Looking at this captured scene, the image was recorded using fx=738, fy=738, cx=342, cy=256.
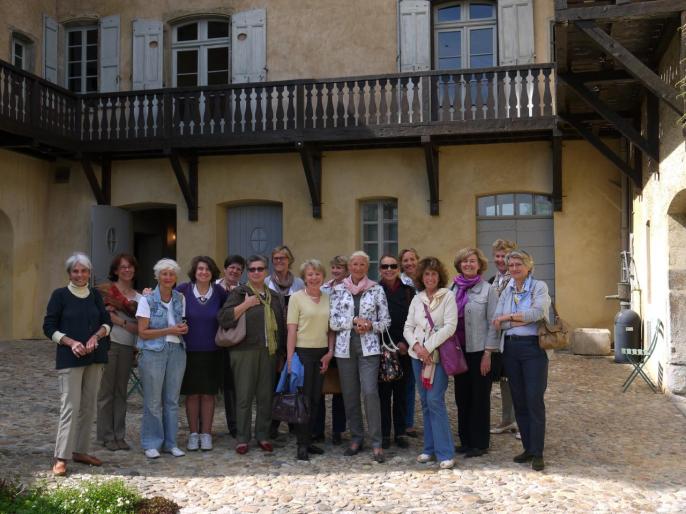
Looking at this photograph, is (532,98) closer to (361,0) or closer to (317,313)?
(361,0)

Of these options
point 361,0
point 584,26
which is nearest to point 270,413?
point 584,26

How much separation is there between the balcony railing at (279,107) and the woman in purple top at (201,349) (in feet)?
21.8

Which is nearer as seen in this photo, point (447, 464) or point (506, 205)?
point (447, 464)

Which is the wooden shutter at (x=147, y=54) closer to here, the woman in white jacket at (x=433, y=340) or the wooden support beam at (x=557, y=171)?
the wooden support beam at (x=557, y=171)

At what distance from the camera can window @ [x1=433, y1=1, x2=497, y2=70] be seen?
41.7ft

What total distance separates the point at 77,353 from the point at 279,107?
313 inches

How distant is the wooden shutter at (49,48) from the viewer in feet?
45.2

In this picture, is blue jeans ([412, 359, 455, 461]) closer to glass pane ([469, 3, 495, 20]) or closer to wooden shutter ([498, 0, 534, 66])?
wooden shutter ([498, 0, 534, 66])

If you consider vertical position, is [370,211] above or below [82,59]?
below

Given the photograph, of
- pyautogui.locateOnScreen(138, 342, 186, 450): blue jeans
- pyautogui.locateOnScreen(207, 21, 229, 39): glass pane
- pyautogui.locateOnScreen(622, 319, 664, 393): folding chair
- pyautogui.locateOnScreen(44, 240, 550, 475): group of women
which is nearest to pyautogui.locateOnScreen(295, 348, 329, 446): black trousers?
pyautogui.locateOnScreen(44, 240, 550, 475): group of women

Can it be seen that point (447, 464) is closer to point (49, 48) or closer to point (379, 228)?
point (379, 228)

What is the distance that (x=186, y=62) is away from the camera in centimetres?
1400

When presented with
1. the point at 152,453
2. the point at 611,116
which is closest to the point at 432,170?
the point at 611,116


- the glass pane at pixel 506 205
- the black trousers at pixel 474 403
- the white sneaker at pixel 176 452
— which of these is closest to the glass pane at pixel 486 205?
the glass pane at pixel 506 205
